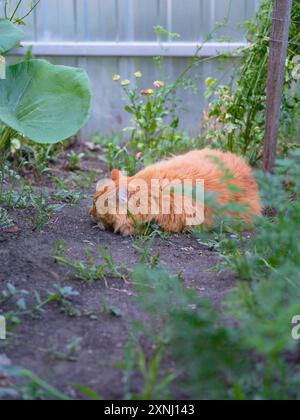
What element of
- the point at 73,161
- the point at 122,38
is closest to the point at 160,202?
the point at 73,161

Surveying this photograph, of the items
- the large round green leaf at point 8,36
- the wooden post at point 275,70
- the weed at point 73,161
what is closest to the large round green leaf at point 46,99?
the large round green leaf at point 8,36

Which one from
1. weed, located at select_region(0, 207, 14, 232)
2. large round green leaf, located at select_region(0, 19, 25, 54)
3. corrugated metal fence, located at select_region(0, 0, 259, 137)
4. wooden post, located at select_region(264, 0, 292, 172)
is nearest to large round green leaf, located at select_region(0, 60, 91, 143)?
large round green leaf, located at select_region(0, 19, 25, 54)

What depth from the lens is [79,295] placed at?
9.29ft

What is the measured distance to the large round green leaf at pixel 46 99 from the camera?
339 centimetres

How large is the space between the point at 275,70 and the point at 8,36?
1652mm

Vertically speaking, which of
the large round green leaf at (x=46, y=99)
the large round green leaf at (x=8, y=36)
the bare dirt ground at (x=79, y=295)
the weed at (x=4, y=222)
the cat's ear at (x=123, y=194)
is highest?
the large round green leaf at (x=8, y=36)

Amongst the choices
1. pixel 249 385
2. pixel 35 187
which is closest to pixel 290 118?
pixel 35 187

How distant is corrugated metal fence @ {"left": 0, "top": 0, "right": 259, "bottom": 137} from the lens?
6.52m

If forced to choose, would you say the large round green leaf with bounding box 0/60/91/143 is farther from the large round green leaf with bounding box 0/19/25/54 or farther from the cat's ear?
the cat's ear

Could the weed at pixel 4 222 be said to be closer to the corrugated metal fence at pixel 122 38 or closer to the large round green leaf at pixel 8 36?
the large round green leaf at pixel 8 36

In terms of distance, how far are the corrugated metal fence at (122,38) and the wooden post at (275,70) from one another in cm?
239

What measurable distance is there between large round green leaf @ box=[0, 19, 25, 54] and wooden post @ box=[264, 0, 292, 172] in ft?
5.11

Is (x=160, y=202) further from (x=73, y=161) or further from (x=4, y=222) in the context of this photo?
(x=73, y=161)

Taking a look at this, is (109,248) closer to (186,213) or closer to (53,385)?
(186,213)
